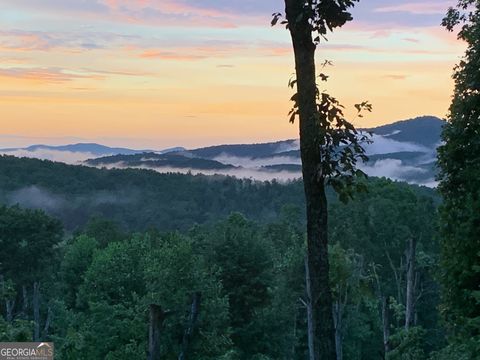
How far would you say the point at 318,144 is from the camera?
794cm

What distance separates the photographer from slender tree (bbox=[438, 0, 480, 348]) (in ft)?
48.9

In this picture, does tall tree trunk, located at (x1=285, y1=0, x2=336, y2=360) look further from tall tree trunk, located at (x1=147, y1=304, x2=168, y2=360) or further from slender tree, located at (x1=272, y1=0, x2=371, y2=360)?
tall tree trunk, located at (x1=147, y1=304, x2=168, y2=360)

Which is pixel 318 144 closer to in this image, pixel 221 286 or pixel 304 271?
pixel 221 286

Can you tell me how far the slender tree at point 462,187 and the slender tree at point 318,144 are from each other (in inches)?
300

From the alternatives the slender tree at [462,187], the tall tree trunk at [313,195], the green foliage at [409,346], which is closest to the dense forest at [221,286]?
the green foliage at [409,346]

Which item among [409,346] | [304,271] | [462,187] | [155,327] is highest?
[462,187]

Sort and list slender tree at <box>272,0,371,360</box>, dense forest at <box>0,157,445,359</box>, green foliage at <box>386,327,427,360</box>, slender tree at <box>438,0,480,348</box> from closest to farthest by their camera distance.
→ slender tree at <box>272,0,371,360</box>, slender tree at <box>438,0,480,348</box>, green foliage at <box>386,327,427,360</box>, dense forest at <box>0,157,445,359</box>

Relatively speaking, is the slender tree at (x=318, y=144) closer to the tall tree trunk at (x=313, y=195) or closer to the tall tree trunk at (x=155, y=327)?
the tall tree trunk at (x=313, y=195)

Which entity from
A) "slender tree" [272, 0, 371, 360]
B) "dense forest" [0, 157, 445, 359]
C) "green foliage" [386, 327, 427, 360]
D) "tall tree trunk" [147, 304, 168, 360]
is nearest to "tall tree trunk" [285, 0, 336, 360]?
"slender tree" [272, 0, 371, 360]

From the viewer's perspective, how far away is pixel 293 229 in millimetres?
79188

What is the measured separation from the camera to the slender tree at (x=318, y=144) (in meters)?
7.85

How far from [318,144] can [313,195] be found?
71 cm

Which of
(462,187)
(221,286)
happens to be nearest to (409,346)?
(462,187)

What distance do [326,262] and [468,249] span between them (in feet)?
26.5
